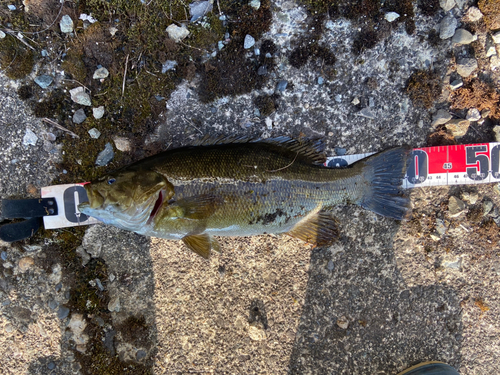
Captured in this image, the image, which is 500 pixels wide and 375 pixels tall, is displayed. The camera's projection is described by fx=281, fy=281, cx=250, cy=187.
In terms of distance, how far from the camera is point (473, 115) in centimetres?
322

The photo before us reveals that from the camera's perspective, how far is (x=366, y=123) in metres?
3.29

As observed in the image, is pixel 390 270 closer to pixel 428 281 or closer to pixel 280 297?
pixel 428 281

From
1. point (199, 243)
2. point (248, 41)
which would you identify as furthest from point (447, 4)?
point (199, 243)

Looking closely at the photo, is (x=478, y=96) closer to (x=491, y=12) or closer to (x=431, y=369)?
(x=491, y=12)

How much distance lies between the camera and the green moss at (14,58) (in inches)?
124

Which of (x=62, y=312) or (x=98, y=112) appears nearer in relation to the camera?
(x=98, y=112)

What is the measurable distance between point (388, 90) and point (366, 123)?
45cm

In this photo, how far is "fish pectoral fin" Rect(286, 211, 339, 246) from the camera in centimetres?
310

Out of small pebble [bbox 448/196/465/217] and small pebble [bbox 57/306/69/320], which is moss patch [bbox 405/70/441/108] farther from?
small pebble [bbox 57/306/69/320]

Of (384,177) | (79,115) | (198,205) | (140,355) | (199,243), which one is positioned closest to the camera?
(198,205)

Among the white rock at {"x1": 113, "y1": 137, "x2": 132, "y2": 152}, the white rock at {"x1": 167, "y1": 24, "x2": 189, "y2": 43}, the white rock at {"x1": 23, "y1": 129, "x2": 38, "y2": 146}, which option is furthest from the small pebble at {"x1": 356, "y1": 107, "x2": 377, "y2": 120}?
the white rock at {"x1": 23, "y1": 129, "x2": 38, "y2": 146}

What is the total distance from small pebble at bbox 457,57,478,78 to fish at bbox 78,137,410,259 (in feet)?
3.80

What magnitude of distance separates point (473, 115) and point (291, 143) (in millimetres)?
2144

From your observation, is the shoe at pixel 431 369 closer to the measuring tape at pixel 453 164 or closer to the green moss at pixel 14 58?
the measuring tape at pixel 453 164
